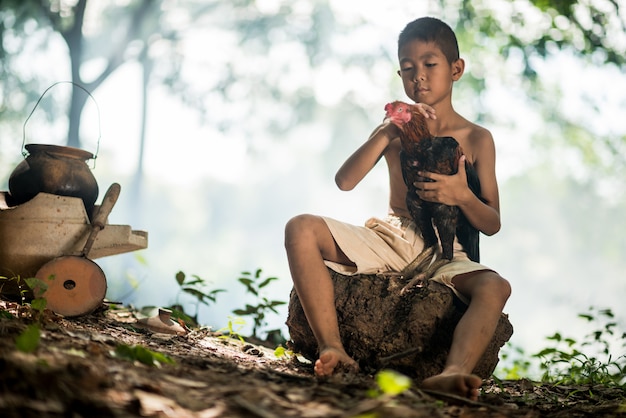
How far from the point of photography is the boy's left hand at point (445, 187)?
127 inches

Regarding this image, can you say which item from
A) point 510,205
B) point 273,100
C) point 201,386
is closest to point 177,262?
point 273,100

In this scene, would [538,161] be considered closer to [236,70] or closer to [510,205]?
[510,205]

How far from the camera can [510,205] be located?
25.5 m

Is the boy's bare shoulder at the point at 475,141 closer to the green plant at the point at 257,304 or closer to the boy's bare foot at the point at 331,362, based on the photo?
the boy's bare foot at the point at 331,362

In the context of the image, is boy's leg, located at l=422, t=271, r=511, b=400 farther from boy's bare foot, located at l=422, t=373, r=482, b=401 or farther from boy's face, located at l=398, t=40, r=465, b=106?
boy's face, located at l=398, t=40, r=465, b=106

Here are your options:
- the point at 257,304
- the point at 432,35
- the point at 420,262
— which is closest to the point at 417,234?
the point at 420,262

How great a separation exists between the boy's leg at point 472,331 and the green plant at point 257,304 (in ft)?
7.14

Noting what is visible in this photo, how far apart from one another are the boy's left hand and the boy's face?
1.93 ft

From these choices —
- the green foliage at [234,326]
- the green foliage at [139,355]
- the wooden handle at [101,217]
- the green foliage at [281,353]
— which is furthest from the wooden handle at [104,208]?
the green foliage at [139,355]

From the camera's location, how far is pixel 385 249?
134 inches

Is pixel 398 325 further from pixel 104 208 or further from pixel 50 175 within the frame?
pixel 50 175

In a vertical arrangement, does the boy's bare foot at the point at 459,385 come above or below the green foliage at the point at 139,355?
above

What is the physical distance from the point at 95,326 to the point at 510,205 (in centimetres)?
2396

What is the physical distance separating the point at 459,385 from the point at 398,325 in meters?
0.78
